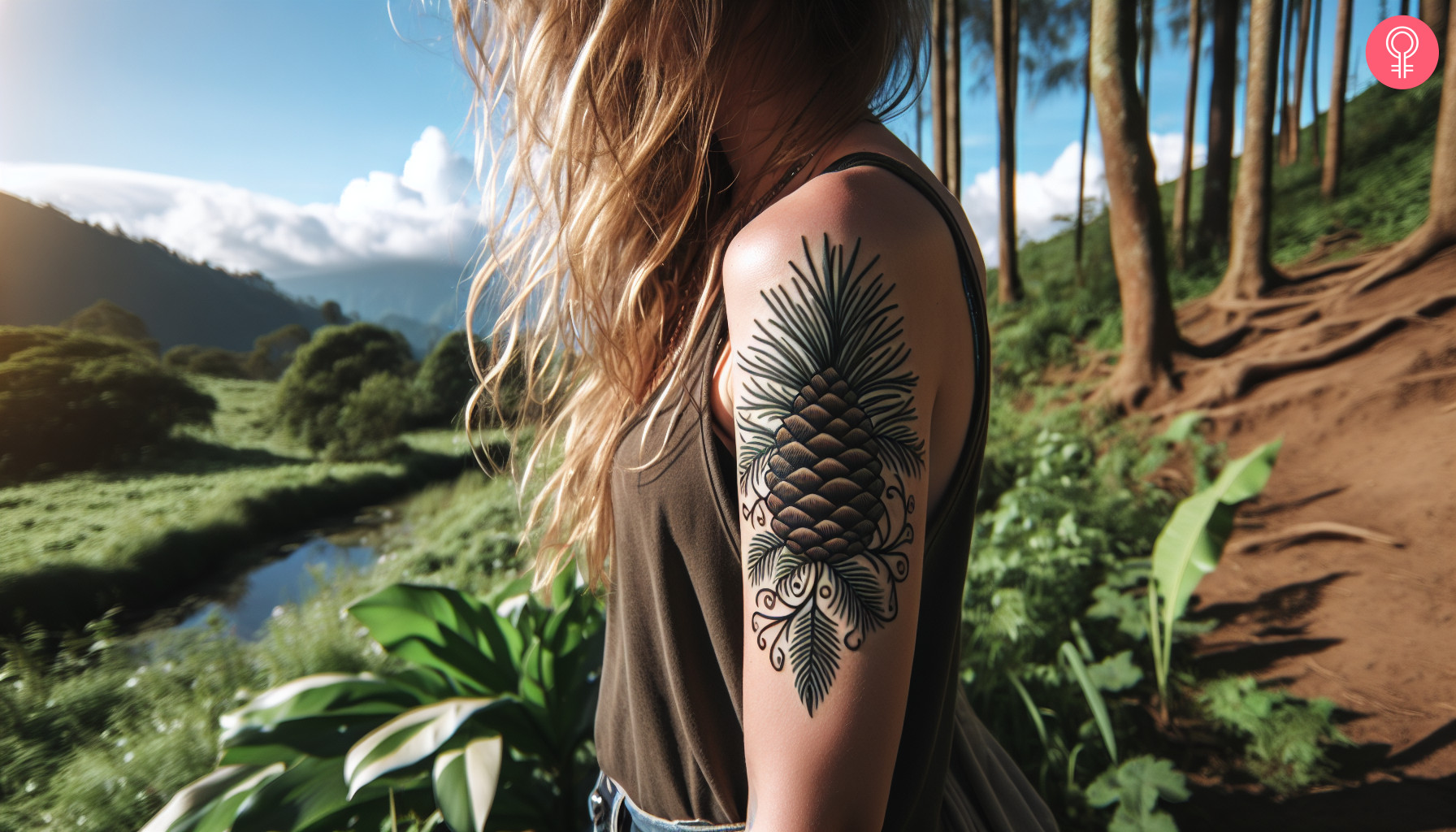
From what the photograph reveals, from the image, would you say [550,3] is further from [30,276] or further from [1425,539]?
[1425,539]

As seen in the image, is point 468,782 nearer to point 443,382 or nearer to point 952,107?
point 443,382

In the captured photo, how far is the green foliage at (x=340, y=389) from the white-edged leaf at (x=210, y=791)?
235cm

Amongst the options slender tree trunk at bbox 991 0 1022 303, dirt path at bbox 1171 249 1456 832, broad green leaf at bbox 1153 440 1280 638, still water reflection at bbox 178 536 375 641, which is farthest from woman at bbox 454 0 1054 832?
slender tree trunk at bbox 991 0 1022 303

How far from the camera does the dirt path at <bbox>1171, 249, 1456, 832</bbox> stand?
2100 mm

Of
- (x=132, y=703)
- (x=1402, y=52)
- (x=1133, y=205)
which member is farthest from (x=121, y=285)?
(x=1402, y=52)

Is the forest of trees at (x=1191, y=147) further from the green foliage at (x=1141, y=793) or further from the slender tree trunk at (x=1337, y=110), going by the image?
the green foliage at (x=1141, y=793)

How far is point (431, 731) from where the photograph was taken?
1374mm

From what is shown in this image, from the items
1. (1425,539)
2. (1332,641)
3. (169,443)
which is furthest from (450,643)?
(1425,539)

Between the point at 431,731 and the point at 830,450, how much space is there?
122cm

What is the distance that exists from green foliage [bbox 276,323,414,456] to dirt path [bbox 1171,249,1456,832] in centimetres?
392

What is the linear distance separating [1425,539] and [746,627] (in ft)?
10.8

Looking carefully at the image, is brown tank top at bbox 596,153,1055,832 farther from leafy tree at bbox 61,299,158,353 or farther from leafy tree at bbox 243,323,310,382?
leafy tree at bbox 243,323,310,382

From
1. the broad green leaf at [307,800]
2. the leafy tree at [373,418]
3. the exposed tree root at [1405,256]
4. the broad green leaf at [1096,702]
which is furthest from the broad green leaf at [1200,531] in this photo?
the leafy tree at [373,418]

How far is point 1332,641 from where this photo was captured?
8.38ft
